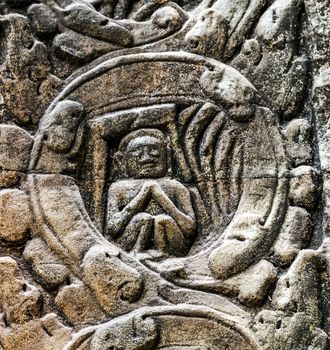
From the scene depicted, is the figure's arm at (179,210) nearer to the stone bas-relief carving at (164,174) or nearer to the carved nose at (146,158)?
the stone bas-relief carving at (164,174)

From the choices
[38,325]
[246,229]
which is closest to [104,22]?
[246,229]

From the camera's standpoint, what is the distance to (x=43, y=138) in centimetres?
362

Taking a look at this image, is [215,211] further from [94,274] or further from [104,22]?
[104,22]

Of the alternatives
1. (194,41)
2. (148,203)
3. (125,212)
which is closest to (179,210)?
(148,203)

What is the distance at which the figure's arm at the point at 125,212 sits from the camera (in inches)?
140

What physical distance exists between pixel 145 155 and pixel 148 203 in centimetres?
25

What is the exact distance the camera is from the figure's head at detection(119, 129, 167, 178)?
142 inches

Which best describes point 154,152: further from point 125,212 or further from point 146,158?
point 125,212

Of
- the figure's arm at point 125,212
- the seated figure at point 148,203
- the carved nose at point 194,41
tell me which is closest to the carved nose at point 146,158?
the seated figure at point 148,203

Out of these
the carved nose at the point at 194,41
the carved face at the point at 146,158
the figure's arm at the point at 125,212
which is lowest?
the figure's arm at the point at 125,212

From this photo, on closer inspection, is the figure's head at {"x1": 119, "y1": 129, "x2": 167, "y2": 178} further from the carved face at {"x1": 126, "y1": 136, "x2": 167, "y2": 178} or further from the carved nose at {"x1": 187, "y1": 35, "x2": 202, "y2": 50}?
the carved nose at {"x1": 187, "y1": 35, "x2": 202, "y2": 50}

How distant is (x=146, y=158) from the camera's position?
3.61m

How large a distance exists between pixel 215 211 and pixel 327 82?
0.92 metres

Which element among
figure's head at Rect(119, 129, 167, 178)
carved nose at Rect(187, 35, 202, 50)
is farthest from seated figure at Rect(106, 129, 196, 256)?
carved nose at Rect(187, 35, 202, 50)
